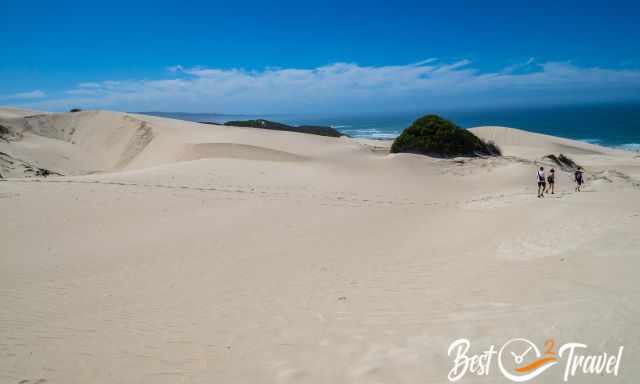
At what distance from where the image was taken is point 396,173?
1825 centimetres

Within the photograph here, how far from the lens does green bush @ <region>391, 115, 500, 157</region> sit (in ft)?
70.7

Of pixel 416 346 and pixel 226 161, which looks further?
pixel 226 161

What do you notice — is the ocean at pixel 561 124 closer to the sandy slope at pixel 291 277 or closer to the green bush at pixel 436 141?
the green bush at pixel 436 141

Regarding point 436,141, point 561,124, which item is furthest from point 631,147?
point 561,124

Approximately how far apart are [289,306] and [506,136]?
36591 millimetres

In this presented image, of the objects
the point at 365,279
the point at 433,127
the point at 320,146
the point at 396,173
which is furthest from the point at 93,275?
the point at 433,127

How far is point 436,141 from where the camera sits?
849 inches

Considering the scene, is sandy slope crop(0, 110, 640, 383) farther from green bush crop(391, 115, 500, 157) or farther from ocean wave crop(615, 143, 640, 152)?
ocean wave crop(615, 143, 640, 152)

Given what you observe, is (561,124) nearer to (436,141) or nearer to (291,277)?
(436,141)

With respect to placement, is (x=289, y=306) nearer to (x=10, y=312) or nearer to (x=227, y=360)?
(x=227, y=360)

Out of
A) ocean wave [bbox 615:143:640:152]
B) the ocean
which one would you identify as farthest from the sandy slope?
the ocean

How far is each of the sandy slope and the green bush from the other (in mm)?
6468

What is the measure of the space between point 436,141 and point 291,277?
57.0ft

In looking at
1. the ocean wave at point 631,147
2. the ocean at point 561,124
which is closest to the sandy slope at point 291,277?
the ocean wave at point 631,147
